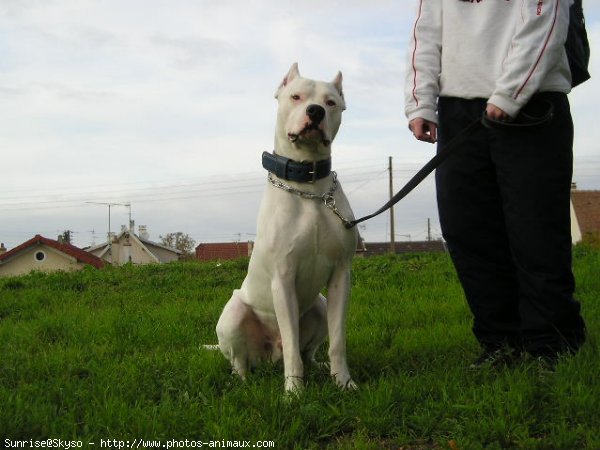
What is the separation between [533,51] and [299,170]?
1.32 m

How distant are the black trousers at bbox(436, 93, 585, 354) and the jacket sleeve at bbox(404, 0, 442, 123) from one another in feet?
0.46

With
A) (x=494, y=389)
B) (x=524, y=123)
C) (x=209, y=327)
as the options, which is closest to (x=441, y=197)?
(x=524, y=123)

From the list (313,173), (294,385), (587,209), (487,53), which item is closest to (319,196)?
(313,173)

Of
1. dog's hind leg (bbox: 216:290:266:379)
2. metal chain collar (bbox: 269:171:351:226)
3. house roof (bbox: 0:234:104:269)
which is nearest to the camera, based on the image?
metal chain collar (bbox: 269:171:351:226)

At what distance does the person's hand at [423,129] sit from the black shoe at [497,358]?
1.27 meters

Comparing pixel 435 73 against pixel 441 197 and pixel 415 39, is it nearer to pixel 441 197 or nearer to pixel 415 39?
pixel 415 39

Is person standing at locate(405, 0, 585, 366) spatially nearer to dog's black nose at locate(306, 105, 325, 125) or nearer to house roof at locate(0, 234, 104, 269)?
dog's black nose at locate(306, 105, 325, 125)

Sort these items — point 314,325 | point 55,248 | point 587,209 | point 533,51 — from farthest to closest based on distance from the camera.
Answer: point 55,248, point 587,209, point 314,325, point 533,51

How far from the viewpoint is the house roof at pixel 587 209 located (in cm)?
3130

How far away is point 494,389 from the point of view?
3102mm

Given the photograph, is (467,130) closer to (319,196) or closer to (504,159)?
(504,159)

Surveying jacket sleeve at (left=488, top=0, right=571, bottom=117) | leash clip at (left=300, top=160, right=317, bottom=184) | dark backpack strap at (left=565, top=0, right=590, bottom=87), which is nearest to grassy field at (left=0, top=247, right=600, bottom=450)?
leash clip at (left=300, top=160, right=317, bottom=184)

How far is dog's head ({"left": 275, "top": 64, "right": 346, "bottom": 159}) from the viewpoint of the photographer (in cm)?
342

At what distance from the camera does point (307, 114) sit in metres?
3.40
